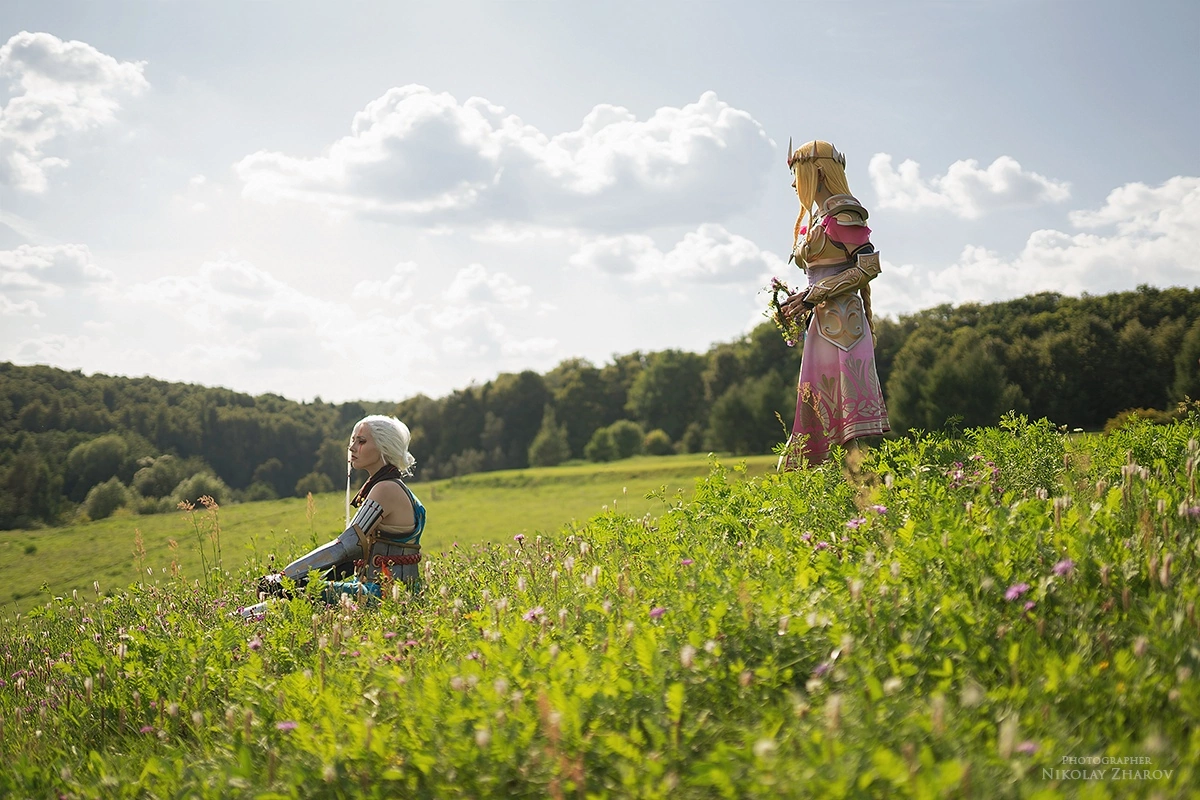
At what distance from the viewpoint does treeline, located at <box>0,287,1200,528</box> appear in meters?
44.2

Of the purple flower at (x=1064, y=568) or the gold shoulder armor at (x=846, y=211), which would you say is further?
the gold shoulder armor at (x=846, y=211)

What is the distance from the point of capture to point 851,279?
8.20 meters

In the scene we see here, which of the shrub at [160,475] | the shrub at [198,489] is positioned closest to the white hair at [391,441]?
the shrub at [198,489]

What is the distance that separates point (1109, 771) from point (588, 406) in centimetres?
7778

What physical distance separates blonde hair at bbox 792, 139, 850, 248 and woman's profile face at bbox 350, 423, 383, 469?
5123 millimetres

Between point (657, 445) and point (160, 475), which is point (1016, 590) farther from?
point (657, 445)

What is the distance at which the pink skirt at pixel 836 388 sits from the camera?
7959 millimetres

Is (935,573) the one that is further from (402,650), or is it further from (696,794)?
(402,650)

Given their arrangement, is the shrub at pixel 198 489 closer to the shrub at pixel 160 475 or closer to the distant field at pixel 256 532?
the shrub at pixel 160 475

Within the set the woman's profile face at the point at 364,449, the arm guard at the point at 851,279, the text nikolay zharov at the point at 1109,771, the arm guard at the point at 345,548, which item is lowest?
the text nikolay zharov at the point at 1109,771

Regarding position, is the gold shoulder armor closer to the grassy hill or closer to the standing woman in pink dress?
the standing woman in pink dress

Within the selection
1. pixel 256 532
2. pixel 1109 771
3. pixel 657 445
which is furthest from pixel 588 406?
pixel 1109 771

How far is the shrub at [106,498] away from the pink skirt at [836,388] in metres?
47.8

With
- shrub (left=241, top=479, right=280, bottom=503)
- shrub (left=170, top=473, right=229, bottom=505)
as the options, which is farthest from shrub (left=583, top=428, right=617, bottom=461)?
shrub (left=170, top=473, right=229, bottom=505)
